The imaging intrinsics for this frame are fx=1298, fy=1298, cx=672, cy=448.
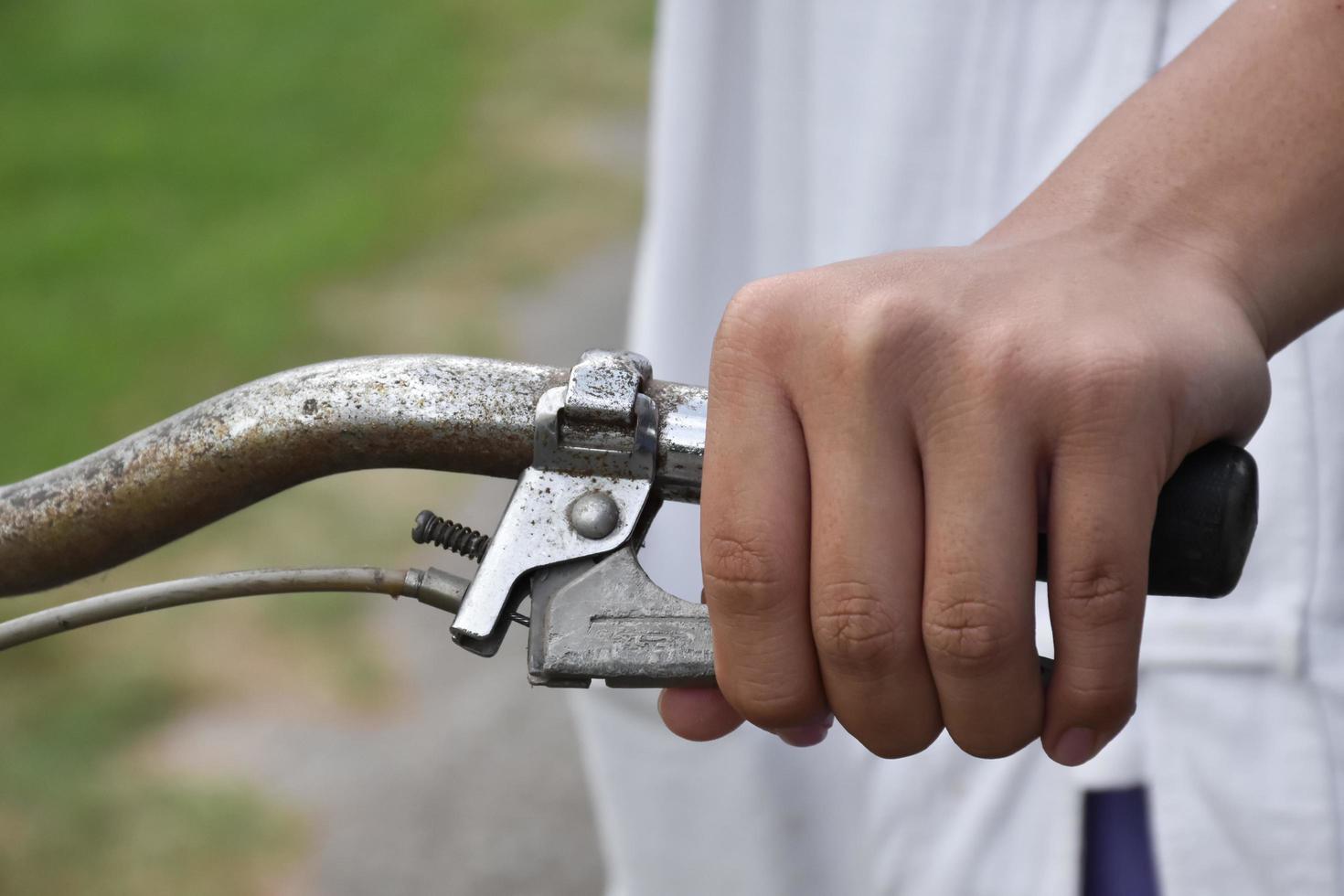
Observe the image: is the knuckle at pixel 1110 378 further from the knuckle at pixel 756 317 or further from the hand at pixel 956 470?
the knuckle at pixel 756 317

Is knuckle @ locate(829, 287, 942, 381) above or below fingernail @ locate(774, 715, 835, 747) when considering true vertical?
above

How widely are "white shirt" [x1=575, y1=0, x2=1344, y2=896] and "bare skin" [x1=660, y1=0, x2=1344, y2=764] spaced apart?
1.09ft

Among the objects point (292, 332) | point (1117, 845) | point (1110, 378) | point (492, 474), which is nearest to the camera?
point (1110, 378)

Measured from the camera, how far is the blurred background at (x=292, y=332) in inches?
80.3

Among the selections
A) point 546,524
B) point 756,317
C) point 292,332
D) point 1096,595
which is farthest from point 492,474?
point 292,332

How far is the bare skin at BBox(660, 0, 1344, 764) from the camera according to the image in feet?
1.55

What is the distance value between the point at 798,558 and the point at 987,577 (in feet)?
0.24

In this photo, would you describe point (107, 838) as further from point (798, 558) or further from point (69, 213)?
point (69, 213)

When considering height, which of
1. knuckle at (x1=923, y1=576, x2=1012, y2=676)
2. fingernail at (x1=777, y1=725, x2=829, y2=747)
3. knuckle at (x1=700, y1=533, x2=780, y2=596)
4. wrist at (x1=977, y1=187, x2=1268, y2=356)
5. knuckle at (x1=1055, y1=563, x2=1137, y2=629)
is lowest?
fingernail at (x1=777, y1=725, x2=829, y2=747)

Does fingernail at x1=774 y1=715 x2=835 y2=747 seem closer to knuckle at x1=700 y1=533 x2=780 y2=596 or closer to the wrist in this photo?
knuckle at x1=700 y1=533 x2=780 y2=596

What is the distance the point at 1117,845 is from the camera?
100 cm

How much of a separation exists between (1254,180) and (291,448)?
432mm

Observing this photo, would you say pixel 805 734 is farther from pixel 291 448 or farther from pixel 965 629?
pixel 291 448

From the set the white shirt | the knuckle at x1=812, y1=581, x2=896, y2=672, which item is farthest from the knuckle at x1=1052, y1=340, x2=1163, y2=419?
the white shirt
